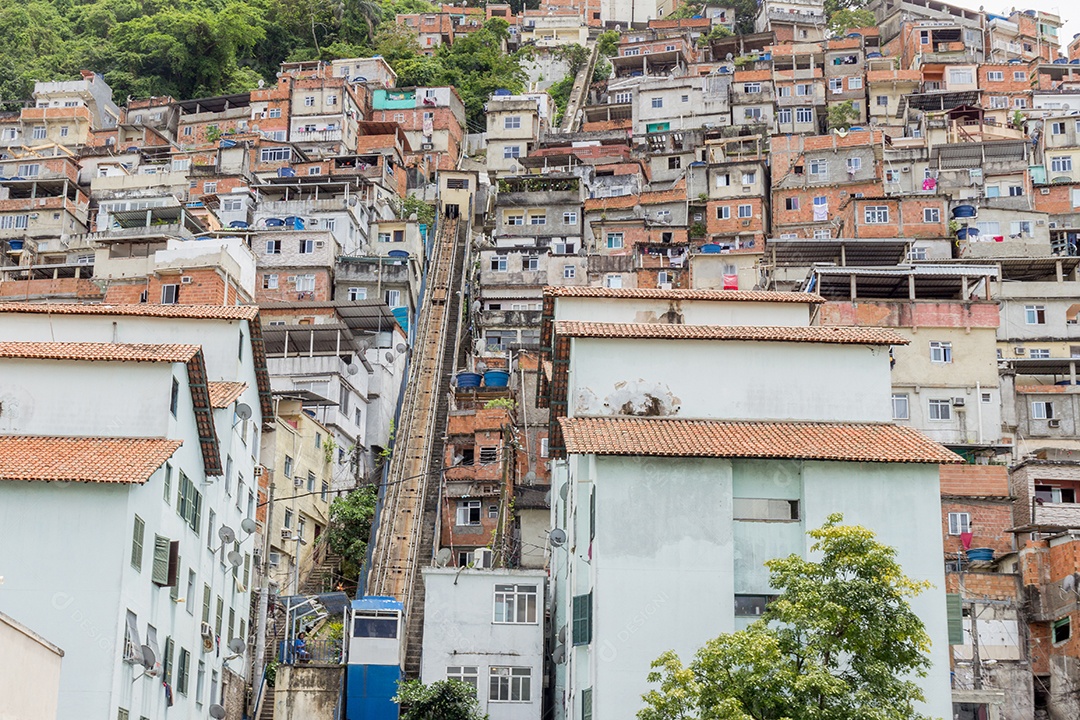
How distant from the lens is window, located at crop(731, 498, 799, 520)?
3353cm

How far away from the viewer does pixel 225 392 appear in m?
41.3

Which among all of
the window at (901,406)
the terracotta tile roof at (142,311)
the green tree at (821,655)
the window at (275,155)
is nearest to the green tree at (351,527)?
the terracotta tile roof at (142,311)

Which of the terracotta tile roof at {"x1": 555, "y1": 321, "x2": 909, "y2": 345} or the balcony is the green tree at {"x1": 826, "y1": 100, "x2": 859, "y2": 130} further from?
the terracotta tile roof at {"x1": 555, "y1": 321, "x2": 909, "y2": 345}

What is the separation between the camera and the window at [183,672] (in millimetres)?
37375

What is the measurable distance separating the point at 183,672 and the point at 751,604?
50.9 ft

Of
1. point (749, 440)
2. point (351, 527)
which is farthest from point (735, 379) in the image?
point (351, 527)

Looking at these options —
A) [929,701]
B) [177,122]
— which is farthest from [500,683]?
[177,122]

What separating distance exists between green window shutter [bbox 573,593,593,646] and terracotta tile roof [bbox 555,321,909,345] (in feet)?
22.1

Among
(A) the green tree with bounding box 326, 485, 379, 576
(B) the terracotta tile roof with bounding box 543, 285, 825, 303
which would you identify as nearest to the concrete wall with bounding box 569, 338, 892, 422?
(B) the terracotta tile roof with bounding box 543, 285, 825, 303

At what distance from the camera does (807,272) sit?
66312 mm

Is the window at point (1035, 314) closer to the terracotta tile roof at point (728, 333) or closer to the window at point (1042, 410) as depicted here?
the window at point (1042, 410)

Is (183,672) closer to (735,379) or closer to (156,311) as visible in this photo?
(156,311)

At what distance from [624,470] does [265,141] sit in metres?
67.8

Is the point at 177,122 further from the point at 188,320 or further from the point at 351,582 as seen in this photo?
the point at 188,320
